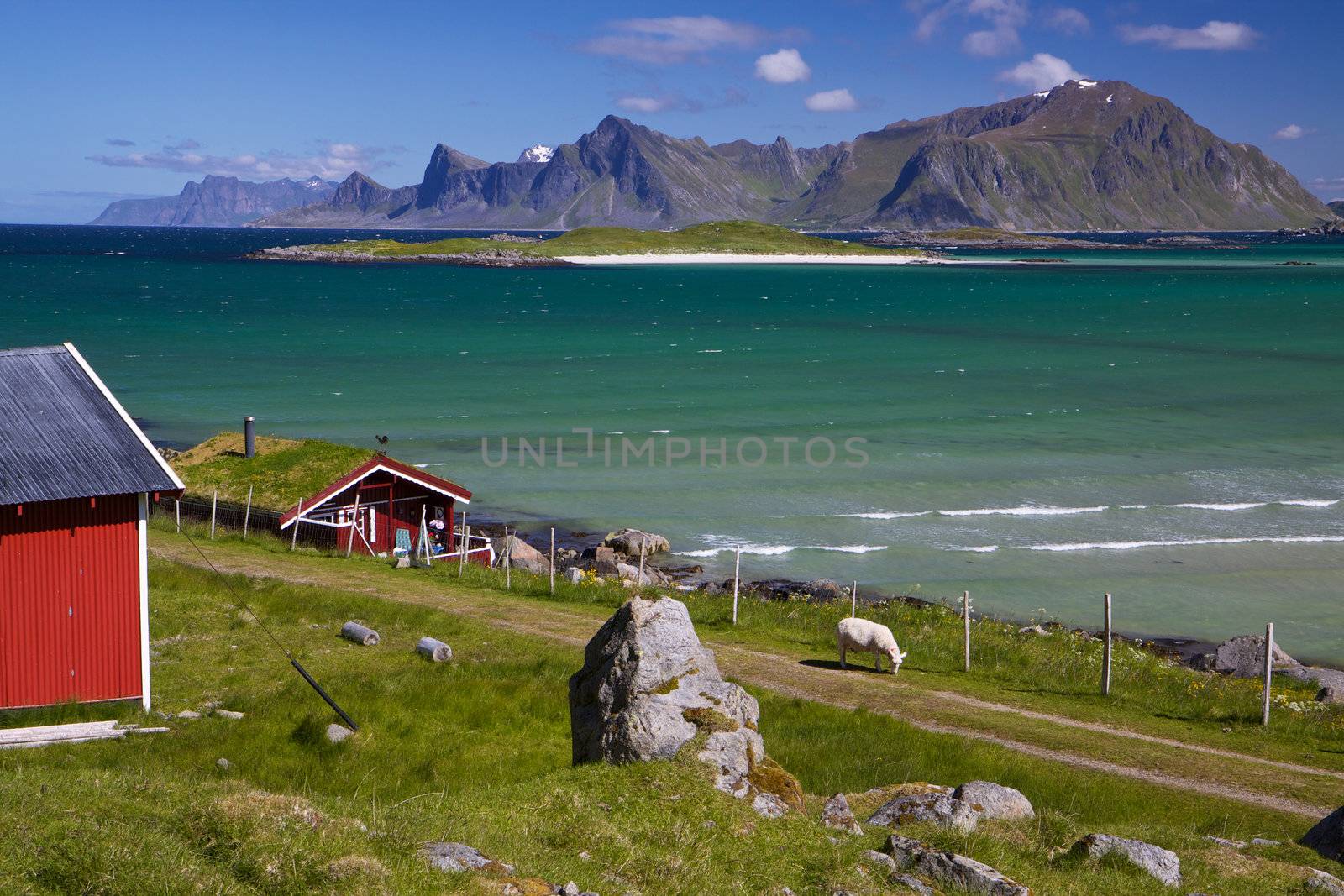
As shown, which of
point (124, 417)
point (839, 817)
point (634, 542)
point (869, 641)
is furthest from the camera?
point (634, 542)

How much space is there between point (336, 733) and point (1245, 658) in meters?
21.6

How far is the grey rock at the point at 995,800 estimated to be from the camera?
15047 mm

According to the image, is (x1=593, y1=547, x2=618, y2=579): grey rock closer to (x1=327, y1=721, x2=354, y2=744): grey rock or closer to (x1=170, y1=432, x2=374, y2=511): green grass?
(x1=170, y1=432, x2=374, y2=511): green grass

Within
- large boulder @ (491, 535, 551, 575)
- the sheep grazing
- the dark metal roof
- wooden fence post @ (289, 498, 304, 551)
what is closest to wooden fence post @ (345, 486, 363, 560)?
wooden fence post @ (289, 498, 304, 551)

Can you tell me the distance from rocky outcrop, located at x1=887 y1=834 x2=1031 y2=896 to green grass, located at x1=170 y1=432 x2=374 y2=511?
29.4m

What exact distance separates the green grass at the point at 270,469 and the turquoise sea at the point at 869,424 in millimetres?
8695

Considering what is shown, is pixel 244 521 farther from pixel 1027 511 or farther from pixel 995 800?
pixel 995 800

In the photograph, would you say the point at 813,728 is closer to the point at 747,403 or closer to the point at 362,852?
the point at 362,852

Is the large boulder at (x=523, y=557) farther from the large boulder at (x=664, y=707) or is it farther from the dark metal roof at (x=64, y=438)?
the large boulder at (x=664, y=707)

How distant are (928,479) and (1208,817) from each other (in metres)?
36.6

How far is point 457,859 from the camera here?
35.8ft

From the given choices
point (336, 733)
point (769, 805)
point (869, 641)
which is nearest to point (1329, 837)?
point (769, 805)

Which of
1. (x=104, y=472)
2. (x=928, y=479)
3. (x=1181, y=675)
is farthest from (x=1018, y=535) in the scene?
(x=104, y=472)

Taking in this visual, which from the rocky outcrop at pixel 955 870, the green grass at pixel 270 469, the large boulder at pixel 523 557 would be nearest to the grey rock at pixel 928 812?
the rocky outcrop at pixel 955 870
